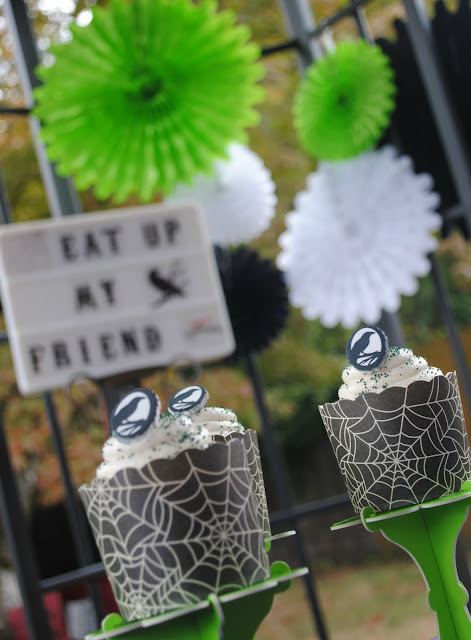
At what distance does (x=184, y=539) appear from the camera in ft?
1.97

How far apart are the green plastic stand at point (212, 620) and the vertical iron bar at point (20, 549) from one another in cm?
97

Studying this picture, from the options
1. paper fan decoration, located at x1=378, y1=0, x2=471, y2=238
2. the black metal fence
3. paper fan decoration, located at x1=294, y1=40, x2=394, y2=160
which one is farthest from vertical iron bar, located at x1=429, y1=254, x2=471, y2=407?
paper fan decoration, located at x1=294, y1=40, x2=394, y2=160

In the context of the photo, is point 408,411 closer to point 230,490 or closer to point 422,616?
point 230,490

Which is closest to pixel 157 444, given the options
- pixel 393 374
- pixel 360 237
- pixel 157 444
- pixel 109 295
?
pixel 157 444

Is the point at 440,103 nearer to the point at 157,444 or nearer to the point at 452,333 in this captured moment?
the point at 452,333

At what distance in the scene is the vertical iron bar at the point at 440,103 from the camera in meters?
1.66

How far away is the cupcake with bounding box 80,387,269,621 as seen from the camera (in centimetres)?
60

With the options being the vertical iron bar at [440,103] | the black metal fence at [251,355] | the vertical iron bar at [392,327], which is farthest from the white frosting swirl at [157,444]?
the vertical iron bar at [392,327]

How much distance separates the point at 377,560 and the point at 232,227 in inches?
162

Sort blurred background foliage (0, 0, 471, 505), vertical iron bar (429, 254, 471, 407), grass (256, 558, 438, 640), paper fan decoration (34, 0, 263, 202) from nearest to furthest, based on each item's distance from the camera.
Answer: paper fan decoration (34, 0, 263, 202), vertical iron bar (429, 254, 471, 407), blurred background foliage (0, 0, 471, 505), grass (256, 558, 438, 640)

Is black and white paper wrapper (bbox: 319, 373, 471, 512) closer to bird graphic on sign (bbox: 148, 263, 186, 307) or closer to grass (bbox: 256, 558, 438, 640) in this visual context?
bird graphic on sign (bbox: 148, 263, 186, 307)

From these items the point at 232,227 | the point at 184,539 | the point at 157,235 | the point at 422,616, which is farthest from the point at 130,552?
the point at 422,616

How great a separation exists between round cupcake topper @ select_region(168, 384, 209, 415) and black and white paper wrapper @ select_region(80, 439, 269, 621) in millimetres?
112

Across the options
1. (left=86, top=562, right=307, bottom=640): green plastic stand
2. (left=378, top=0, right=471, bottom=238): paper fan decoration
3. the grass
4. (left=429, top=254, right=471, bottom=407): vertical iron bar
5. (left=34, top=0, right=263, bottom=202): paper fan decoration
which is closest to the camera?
(left=86, top=562, right=307, bottom=640): green plastic stand
